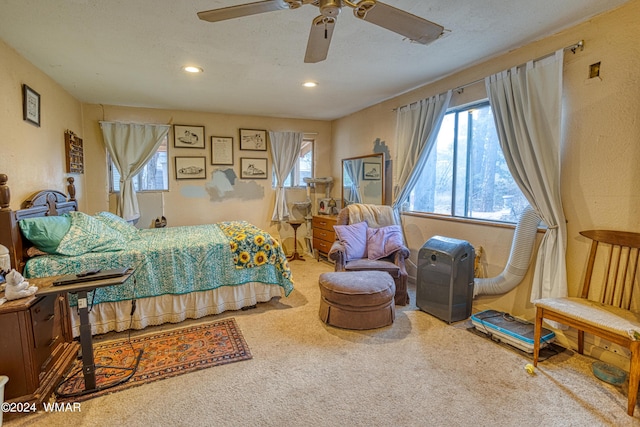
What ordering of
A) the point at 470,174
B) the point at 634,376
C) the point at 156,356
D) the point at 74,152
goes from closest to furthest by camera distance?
the point at 634,376 → the point at 156,356 → the point at 470,174 → the point at 74,152

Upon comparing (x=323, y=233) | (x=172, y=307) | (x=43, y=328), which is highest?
(x=323, y=233)

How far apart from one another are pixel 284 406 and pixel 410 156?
9.73 ft

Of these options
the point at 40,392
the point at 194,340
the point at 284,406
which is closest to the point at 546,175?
the point at 284,406

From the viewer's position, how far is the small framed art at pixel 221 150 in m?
5.05

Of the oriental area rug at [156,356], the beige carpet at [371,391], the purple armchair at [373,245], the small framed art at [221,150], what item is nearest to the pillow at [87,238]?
the oriental area rug at [156,356]

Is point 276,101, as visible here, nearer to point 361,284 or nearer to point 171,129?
point 171,129

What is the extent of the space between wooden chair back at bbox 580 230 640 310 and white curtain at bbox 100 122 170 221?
5.07 m

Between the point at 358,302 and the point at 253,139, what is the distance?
3.55 m

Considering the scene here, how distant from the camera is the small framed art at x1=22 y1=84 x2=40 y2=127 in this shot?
2.74m

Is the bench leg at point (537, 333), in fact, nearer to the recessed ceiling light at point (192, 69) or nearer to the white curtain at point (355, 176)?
the white curtain at point (355, 176)

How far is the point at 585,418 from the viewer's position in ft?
5.72

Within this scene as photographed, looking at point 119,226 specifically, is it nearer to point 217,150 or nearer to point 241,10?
point 217,150

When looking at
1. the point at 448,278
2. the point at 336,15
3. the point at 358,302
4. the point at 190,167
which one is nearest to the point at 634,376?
the point at 448,278

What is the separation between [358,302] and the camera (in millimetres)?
2709
